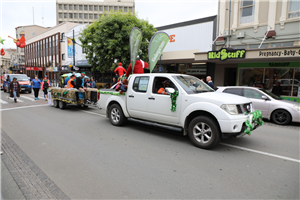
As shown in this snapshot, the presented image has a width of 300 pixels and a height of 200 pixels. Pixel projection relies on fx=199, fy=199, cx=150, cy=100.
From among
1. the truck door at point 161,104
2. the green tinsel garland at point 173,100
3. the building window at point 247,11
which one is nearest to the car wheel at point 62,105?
the truck door at point 161,104

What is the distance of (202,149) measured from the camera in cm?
491

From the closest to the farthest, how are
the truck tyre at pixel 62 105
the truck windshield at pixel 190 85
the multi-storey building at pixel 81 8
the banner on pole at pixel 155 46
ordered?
the truck windshield at pixel 190 85, the banner on pole at pixel 155 46, the truck tyre at pixel 62 105, the multi-storey building at pixel 81 8

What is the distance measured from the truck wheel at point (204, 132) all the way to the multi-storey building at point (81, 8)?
244 feet

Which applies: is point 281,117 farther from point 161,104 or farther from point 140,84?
point 140,84

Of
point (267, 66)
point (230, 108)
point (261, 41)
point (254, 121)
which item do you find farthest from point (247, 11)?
point (230, 108)

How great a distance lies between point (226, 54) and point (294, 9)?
493 cm

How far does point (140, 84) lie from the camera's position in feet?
21.0

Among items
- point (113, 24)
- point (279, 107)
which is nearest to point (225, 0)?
point (113, 24)

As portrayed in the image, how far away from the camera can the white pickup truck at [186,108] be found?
462cm

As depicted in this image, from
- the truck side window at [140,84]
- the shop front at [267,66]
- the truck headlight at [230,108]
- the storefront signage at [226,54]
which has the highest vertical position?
the storefront signage at [226,54]

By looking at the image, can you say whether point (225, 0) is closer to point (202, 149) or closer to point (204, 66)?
point (204, 66)

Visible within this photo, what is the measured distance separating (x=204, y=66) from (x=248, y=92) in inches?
367

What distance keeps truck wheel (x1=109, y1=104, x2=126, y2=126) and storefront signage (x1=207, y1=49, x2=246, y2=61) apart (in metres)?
8.77

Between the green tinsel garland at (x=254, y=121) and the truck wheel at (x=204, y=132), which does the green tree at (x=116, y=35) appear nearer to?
the truck wheel at (x=204, y=132)
